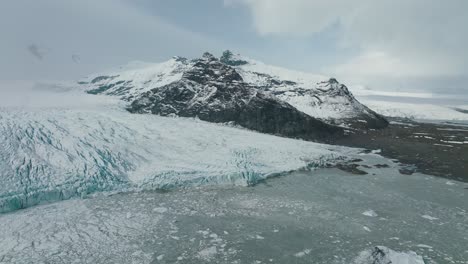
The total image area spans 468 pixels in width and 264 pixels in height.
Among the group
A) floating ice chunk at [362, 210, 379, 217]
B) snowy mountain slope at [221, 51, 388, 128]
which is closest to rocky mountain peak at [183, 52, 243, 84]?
snowy mountain slope at [221, 51, 388, 128]

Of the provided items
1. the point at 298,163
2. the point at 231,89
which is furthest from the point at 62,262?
the point at 231,89

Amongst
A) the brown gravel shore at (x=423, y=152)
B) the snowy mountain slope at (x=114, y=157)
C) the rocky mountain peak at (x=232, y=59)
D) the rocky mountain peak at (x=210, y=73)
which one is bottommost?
the brown gravel shore at (x=423, y=152)

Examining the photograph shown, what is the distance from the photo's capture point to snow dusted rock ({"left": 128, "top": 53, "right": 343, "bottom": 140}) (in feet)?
138

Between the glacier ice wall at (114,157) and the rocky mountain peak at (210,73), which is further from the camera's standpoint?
the rocky mountain peak at (210,73)

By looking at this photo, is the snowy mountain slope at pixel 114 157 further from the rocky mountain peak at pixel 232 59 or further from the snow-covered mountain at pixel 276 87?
the rocky mountain peak at pixel 232 59

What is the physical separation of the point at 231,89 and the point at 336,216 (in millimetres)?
33772

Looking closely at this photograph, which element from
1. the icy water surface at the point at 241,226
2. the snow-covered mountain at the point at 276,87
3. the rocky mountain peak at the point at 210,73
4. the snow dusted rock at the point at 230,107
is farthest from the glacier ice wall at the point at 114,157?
the rocky mountain peak at the point at 210,73

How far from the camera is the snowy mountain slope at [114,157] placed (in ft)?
55.3

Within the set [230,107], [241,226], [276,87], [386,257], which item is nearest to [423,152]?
[230,107]

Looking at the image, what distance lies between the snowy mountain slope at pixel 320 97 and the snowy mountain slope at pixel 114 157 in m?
32.6

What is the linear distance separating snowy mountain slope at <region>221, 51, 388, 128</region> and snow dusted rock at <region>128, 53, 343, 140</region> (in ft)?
49.3

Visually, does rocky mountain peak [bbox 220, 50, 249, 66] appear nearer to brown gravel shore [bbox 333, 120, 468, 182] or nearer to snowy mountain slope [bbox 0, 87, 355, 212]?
brown gravel shore [bbox 333, 120, 468, 182]

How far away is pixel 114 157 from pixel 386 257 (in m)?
15.3

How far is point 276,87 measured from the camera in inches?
3152
